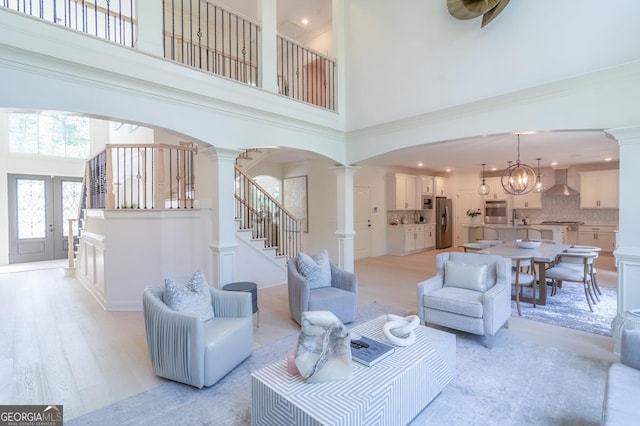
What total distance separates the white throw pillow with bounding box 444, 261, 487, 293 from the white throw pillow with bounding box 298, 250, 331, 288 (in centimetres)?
152

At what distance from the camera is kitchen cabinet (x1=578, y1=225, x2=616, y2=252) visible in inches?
334

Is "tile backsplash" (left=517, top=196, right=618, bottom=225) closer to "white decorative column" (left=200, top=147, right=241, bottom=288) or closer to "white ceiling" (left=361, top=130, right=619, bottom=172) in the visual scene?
"white ceiling" (left=361, top=130, right=619, bottom=172)

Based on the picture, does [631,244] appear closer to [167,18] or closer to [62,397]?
[62,397]

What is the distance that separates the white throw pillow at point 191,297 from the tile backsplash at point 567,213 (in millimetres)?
10395

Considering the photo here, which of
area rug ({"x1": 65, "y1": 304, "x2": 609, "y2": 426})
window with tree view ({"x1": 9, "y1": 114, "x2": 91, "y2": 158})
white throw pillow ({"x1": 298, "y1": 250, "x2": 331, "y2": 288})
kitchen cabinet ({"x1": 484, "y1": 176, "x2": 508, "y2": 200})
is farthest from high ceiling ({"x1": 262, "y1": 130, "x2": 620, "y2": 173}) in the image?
window with tree view ({"x1": 9, "y1": 114, "x2": 91, "y2": 158})

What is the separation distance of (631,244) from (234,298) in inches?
155

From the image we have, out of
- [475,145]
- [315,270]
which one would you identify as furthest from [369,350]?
[475,145]

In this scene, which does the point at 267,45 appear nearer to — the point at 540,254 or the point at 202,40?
the point at 202,40

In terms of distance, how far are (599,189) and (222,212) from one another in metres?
10.1

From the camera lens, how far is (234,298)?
3.04 metres

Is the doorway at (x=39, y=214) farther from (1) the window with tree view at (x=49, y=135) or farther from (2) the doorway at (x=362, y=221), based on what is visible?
(2) the doorway at (x=362, y=221)

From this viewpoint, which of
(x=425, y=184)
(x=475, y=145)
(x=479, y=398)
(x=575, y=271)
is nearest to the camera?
(x=479, y=398)

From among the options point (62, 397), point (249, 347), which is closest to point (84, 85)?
point (62, 397)

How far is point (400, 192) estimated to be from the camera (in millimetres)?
9273
